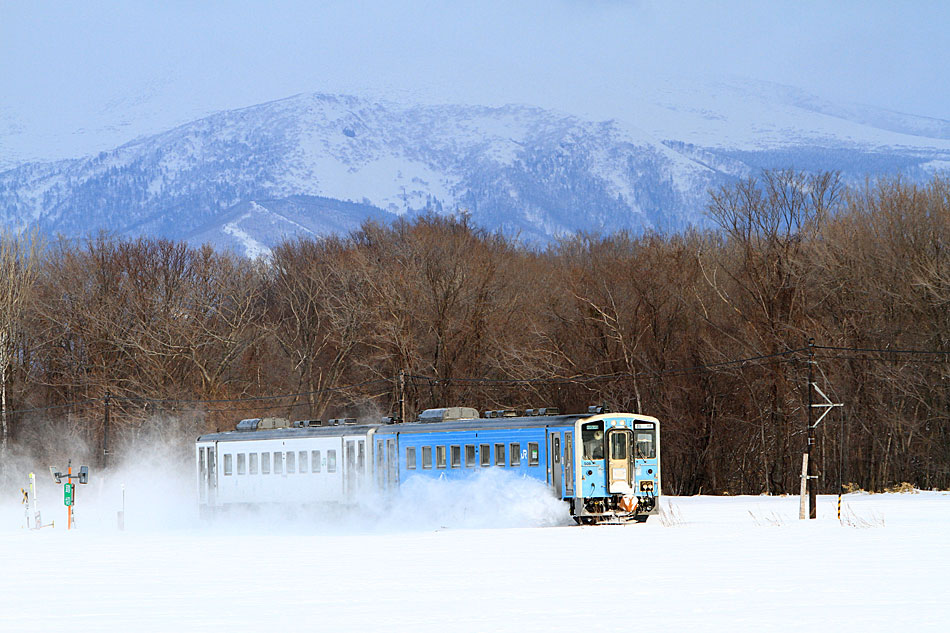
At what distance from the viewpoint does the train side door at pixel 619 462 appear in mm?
36969

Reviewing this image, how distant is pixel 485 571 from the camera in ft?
75.6

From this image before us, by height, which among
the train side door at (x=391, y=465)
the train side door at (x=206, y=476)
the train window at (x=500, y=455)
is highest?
the train window at (x=500, y=455)

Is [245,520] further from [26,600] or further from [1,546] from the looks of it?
[26,600]

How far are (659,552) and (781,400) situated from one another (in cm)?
3811

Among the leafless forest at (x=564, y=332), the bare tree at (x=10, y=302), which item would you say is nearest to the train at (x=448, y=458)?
the leafless forest at (x=564, y=332)

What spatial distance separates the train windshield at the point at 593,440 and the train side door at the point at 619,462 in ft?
0.90

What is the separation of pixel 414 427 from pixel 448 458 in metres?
1.65

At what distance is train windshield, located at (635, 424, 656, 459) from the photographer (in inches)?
1497

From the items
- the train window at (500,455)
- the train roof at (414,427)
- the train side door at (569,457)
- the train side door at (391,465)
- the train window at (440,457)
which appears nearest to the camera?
the train side door at (569,457)

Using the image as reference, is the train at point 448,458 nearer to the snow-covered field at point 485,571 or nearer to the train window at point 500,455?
the train window at point 500,455

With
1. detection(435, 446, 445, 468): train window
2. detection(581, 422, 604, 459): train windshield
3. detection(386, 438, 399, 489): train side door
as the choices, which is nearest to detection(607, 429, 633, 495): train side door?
detection(581, 422, 604, 459): train windshield

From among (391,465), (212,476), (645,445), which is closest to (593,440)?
(645,445)

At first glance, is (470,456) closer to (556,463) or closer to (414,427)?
(414,427)

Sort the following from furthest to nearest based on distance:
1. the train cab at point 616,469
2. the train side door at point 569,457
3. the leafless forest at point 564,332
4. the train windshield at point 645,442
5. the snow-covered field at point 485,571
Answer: the leafless forest at point 564,332 < the train windshield at point 645,442 < the train cab at point 616,469 < the train side door at point 569,457 < the snow-covered field at point 485,571
